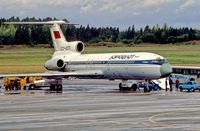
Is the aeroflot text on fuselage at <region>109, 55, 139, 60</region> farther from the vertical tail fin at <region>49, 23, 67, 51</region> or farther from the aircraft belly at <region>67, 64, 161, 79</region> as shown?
the vertical tail fin at <region>49, 23, 67, 51</region>

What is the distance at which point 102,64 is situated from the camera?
241ft

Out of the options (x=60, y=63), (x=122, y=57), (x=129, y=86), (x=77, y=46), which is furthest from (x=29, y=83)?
(x=129, y=86)

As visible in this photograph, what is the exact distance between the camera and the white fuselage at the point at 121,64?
67188 millimetres

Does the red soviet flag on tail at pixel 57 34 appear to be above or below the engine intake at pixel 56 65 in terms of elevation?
above

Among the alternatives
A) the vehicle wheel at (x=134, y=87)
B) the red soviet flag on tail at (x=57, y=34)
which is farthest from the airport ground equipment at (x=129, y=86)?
the red soviet flag on tail at (x=57, y=34)

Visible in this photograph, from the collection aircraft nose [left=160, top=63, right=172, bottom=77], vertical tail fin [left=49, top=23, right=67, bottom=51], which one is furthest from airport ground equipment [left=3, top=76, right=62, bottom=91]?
aircraft nose [left=160, top=63, right=172, bottom=77]

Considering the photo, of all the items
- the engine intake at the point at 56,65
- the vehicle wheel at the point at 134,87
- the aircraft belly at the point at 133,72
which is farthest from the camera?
the engine intake at the point at 56,65

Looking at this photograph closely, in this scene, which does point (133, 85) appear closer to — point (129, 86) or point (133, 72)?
point (129, 86)

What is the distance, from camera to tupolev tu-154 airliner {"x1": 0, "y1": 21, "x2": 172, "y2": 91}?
67.4 metres

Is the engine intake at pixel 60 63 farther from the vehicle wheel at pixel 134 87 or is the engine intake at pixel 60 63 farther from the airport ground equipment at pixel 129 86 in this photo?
the vehicle wheel at pixel 134 87

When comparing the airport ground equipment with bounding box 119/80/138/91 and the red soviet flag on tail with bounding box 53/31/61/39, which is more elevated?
the red soviet flag on tail with bounding box 53/31/61/39

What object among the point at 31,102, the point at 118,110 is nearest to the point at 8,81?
the point at 31,102

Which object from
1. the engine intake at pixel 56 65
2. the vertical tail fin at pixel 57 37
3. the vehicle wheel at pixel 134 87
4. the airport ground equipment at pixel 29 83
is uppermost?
the vertical tail fin at pixel 57 37

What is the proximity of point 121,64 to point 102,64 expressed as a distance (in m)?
3.50
